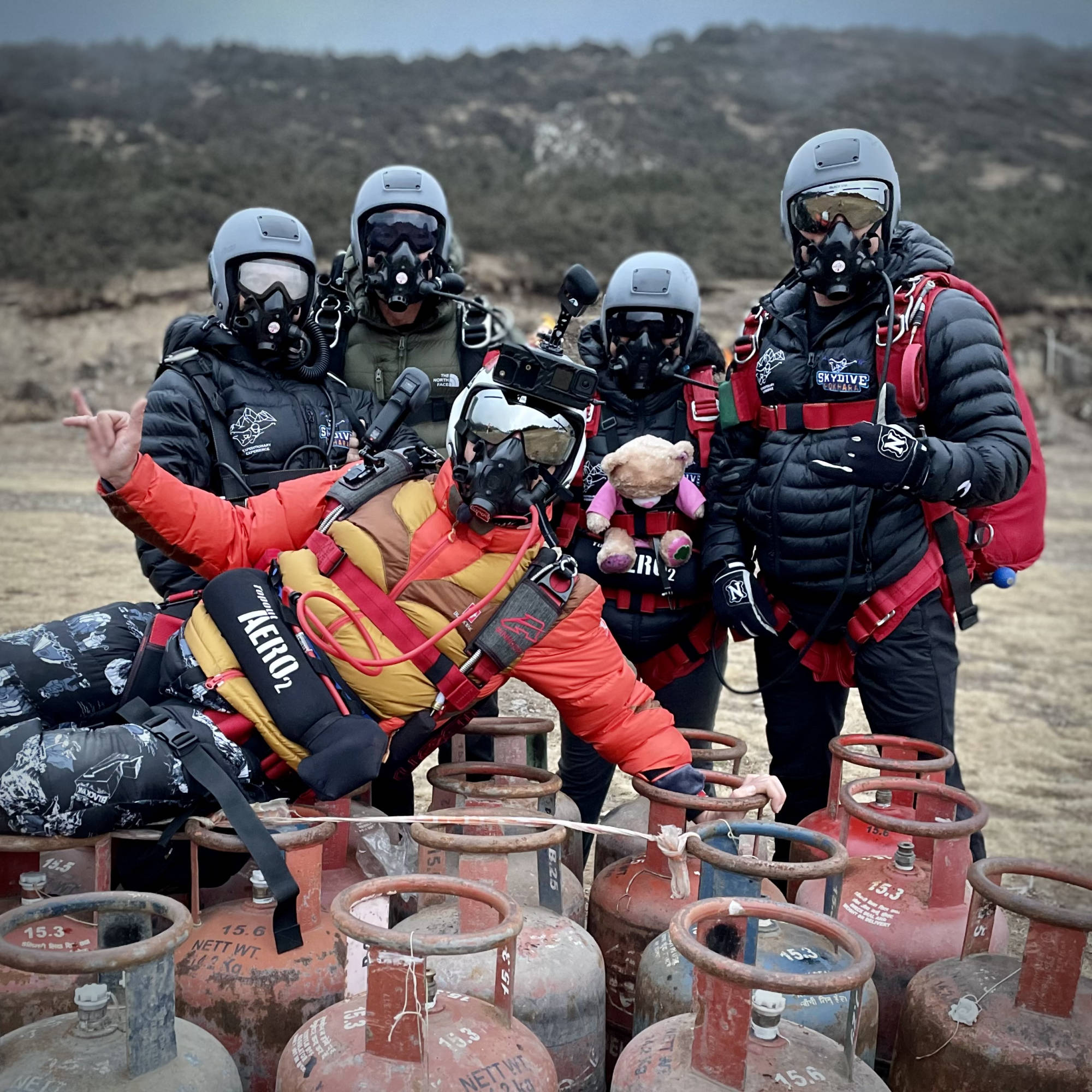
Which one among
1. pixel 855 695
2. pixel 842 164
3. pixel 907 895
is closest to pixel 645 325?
pixel 842 164

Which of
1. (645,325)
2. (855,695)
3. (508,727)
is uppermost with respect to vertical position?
(645,325)

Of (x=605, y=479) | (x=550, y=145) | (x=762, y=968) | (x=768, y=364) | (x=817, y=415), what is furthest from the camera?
(x=550, y=145)

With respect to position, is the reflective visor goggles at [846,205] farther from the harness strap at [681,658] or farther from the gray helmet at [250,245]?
the gray helmet at [250,245]

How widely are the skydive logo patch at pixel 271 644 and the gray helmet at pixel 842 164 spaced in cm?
230

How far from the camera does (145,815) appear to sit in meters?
2.93

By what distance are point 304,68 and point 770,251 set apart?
29839mm

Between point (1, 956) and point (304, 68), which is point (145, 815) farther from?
point (304, 68)

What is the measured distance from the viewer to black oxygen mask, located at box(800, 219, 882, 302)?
3.87 metres

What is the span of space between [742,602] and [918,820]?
39.3 inches

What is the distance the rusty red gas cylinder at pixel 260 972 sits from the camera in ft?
9.00

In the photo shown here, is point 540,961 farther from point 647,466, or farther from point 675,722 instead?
point 647,466

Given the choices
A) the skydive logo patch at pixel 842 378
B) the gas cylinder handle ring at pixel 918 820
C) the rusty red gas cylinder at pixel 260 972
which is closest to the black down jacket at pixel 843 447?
the skydive logo patch at pixel 842 378

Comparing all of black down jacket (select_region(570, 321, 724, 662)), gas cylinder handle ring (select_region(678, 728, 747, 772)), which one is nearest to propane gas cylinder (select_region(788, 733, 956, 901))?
gas cylinder handle ring (select_region(678, 728, 747, 772))

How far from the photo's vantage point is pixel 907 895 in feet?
10.7
